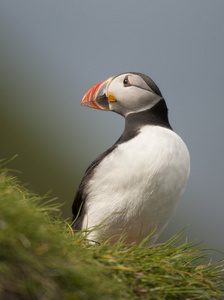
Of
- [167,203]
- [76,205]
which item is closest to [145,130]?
[167,203]

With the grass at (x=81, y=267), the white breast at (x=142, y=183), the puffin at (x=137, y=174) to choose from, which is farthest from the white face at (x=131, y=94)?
the grass at (x=81, y=267)

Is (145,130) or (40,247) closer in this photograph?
(40,247)

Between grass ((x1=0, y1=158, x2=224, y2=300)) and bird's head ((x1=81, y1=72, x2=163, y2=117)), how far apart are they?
861 millimetres

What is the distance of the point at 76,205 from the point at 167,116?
0.73 metres

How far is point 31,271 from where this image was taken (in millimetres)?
1252

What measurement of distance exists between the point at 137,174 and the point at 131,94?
1.72 ft

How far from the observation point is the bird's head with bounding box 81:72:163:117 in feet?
8.36

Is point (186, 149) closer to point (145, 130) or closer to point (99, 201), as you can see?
point (145, 130)

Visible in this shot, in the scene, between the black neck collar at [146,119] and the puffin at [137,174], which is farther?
the black neck collar at [146,119]

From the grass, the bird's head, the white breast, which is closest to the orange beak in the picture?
the bird's head

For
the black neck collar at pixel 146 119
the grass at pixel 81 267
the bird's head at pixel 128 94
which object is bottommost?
the grass at pixel 81 267

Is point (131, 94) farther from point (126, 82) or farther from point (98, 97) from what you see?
point (98, 97)

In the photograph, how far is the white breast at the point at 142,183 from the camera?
7.43ft

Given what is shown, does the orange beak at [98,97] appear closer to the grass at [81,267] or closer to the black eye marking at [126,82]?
the black eye marking at [126,82]
